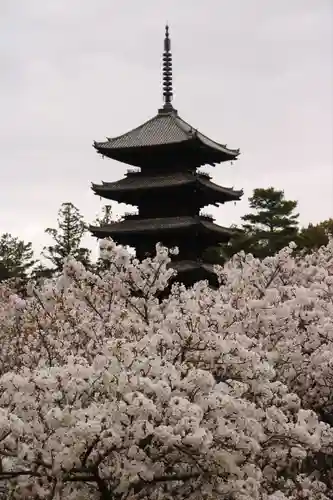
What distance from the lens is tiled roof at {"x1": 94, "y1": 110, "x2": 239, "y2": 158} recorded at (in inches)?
1084

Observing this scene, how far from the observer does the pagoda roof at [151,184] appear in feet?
88.7

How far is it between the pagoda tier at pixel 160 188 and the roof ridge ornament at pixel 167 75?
3413 millimetres

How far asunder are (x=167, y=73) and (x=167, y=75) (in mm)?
99

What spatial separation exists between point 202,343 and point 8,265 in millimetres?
40163

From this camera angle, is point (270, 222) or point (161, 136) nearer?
point (161, 136)

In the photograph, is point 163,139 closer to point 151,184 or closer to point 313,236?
point 151,184

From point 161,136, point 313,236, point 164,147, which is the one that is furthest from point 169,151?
point 313,236

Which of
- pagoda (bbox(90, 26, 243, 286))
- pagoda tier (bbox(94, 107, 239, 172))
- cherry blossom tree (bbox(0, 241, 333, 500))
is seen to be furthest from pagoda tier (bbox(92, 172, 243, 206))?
cherry blossom tree (bbox(0, 241, 333, 500))

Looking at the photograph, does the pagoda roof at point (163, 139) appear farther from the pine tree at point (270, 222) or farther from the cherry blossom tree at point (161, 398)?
the cherry blossom tree at point (161, 398)

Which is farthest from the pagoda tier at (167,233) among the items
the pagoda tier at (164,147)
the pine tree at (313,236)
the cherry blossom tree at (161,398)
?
the cherry blossom tree at (161,398)

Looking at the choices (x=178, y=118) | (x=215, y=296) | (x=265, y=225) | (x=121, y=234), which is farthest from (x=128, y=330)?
(x=265, y=225)

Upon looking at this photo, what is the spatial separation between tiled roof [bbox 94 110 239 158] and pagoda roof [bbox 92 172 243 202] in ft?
3.96

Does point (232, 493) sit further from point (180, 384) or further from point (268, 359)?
point (268, 359)

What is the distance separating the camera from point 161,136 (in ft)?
92.0
